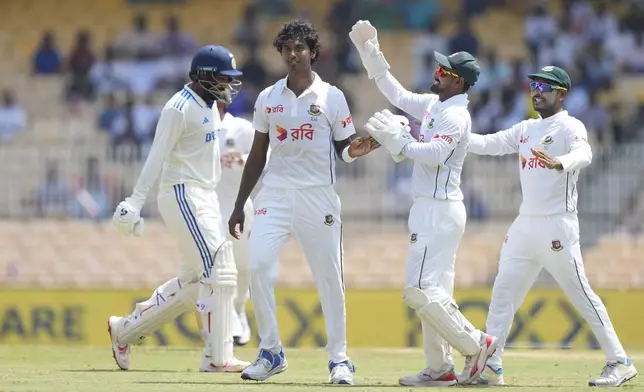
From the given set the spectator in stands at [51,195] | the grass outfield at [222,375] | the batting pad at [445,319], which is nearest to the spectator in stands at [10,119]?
the spectator in stands at [51,195]

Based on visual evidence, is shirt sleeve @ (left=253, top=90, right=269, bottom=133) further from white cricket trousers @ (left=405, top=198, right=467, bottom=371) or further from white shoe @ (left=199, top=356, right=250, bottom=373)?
white shoe @ (left=199, top=356, right=250, bottom=373)

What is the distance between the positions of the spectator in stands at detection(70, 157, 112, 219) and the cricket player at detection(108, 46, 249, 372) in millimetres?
6836

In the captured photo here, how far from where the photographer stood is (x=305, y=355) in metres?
12.2

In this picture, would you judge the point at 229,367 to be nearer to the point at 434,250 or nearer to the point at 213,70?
the point at 434,250

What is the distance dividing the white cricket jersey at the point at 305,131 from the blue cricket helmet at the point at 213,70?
85cm

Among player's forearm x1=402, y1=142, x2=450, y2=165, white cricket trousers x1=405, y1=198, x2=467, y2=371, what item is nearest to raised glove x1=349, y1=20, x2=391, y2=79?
player's forearm x1=402, y1=142, x2=450, y2=165

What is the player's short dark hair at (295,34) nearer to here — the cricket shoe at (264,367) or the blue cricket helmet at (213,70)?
the blue cricket helmet at (213,70)

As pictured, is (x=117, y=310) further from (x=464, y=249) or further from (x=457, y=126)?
(x=457, y=126)

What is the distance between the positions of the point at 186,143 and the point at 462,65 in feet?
6.79

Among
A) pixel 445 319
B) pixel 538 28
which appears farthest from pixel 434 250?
pixel 538 28

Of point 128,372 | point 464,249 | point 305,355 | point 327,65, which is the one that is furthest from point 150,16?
point 128,372

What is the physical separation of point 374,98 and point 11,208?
587 centimetres

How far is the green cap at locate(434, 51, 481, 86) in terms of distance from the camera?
9.27 meters

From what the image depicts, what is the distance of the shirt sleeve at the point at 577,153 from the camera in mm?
9156
